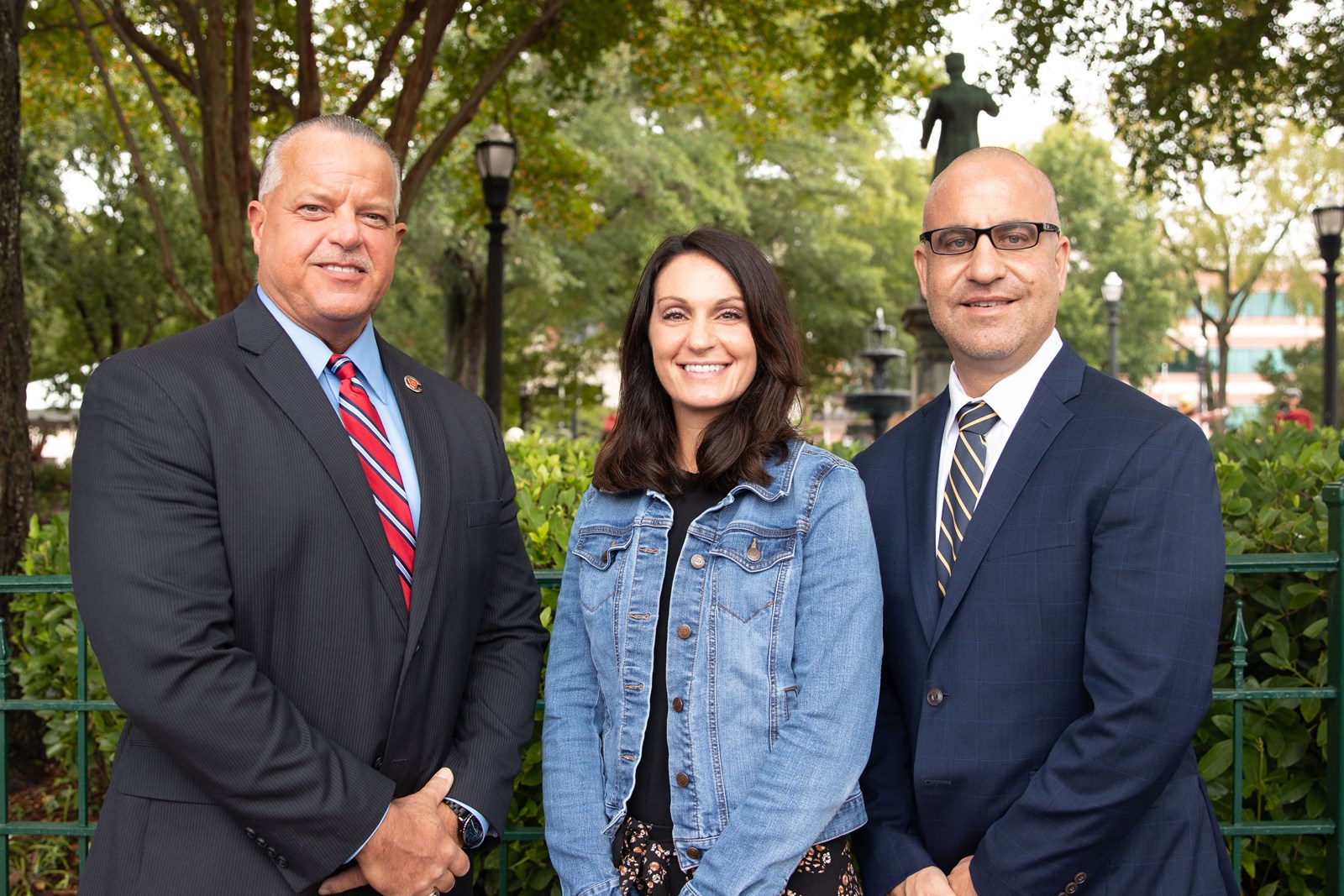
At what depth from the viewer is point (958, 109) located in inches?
413

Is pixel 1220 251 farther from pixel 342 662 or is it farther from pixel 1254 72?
pixel 342 662

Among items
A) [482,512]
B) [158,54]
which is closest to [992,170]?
[482,512]

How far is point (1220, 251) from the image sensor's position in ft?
122

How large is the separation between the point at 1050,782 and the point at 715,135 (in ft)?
75.1

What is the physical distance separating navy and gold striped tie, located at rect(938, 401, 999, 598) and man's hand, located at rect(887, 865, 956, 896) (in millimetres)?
589

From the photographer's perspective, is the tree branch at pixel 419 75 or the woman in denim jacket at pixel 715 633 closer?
the woman in denim jacket at pixel 715 633

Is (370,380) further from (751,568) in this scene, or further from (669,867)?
(669,867)

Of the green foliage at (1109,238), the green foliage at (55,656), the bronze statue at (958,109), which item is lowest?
the green foliage at (55,656)

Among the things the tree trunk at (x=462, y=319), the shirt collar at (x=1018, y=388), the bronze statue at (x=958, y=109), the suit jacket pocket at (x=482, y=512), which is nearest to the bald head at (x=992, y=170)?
the shirt collar at (x=1018, y=388)

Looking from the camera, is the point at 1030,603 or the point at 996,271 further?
the point at 996,271

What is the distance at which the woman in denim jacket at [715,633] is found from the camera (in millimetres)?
2244

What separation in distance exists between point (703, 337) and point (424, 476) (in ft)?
2.34

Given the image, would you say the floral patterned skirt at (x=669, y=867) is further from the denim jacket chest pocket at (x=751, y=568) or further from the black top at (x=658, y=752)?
the denim jacket chest pocket at (x=751, y=568)

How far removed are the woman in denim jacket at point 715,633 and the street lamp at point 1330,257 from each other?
1455 cm
